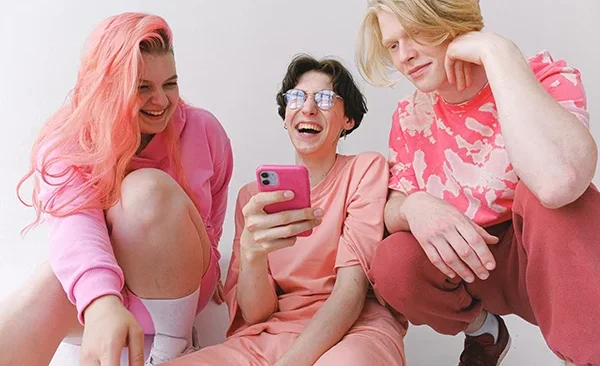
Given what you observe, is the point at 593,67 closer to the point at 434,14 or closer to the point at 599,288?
the point at 434,14

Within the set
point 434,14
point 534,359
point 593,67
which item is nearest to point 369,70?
point 434,14

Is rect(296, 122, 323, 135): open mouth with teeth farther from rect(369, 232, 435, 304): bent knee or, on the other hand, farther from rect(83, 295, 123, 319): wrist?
rect(83, 295, 123, 319): wrist

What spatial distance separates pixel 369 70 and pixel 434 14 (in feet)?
0.74

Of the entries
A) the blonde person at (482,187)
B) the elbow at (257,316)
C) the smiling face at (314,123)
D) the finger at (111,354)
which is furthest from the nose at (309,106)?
the finger at (111,354)

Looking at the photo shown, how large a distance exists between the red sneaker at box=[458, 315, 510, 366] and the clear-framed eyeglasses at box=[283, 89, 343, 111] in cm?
51

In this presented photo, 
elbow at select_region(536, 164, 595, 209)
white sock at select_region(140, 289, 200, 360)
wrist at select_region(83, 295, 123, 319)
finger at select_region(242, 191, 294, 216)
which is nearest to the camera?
elbow at select_region(536, 164, 595, 209)

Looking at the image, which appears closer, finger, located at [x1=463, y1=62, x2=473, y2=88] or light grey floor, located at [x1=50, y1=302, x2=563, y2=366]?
finger, located at [x1=463, y1=62, x2=473, y2=88]

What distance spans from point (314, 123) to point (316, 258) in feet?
0.85

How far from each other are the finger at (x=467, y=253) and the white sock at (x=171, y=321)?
1.56 ft

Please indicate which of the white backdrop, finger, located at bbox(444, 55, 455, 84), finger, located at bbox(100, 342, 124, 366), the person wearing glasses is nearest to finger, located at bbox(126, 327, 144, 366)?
finger, located at bbox(100, 342, 124, 366)

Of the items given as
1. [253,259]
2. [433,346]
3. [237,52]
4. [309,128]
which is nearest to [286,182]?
[253,259]

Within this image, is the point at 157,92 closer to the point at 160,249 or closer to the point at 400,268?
the point at 160,249

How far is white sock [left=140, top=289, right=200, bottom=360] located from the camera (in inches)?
50.9

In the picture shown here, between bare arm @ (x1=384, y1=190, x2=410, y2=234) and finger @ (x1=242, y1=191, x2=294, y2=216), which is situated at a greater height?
finger @ (x1=242, y1=191, x2=294, y2=216)
